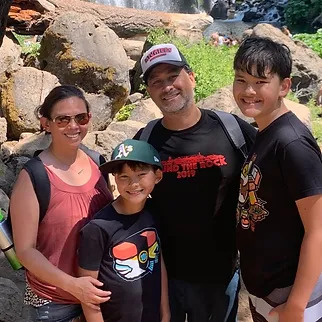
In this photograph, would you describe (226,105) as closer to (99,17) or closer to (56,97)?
(99,17)

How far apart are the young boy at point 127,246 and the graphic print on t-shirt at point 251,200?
322 millimetres

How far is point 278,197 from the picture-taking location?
1.55 metres

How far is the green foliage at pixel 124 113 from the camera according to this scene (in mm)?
6855

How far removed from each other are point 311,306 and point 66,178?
0.88 meters

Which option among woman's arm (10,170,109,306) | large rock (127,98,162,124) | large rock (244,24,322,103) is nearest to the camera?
woman's arm (10,170,109,306)

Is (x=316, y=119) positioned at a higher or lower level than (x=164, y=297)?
lower

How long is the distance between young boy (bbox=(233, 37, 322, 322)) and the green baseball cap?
32cm

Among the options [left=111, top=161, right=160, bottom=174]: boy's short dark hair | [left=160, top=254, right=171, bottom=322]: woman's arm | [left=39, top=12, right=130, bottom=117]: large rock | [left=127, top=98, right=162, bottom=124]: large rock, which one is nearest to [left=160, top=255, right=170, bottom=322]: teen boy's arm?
[left=160, top=254, right=171, bottom=322]: woman's arm

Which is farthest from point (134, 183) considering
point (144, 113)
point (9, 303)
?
point (144, 113)

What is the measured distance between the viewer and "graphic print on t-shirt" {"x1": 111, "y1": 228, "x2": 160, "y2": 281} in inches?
69.2

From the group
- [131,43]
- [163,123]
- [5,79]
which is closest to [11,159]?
[5,79]

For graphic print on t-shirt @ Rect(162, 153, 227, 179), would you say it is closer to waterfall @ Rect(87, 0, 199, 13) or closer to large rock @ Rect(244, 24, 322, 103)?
large rock @ Rect(244, 24, 322, 103)

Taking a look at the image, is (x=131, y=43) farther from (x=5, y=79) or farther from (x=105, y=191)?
(x=105, y=191)

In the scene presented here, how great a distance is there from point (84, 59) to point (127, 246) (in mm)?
5005
